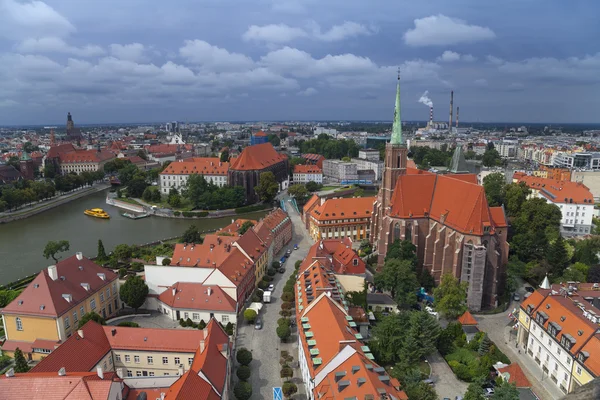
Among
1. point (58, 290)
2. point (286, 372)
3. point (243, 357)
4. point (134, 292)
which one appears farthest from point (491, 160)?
point (58, 290)

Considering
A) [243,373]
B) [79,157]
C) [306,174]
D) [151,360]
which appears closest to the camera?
[243,373]

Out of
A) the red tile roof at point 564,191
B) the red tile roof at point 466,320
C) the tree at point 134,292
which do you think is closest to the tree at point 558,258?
the red tile roof at point 466,320

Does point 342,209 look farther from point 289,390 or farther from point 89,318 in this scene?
point 89,318

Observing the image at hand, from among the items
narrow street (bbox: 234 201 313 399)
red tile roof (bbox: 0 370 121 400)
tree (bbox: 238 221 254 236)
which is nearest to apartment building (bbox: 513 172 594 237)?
tree (bbox: 238 221 254 236)

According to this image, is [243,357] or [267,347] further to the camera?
[267,347]

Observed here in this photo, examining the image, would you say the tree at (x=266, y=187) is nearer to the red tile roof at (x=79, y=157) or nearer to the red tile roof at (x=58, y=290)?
the red tile roof at (x=58, y=290)

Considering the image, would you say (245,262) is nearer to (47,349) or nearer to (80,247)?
(47,349)

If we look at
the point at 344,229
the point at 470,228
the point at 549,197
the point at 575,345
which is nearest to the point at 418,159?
the point at 549,197
